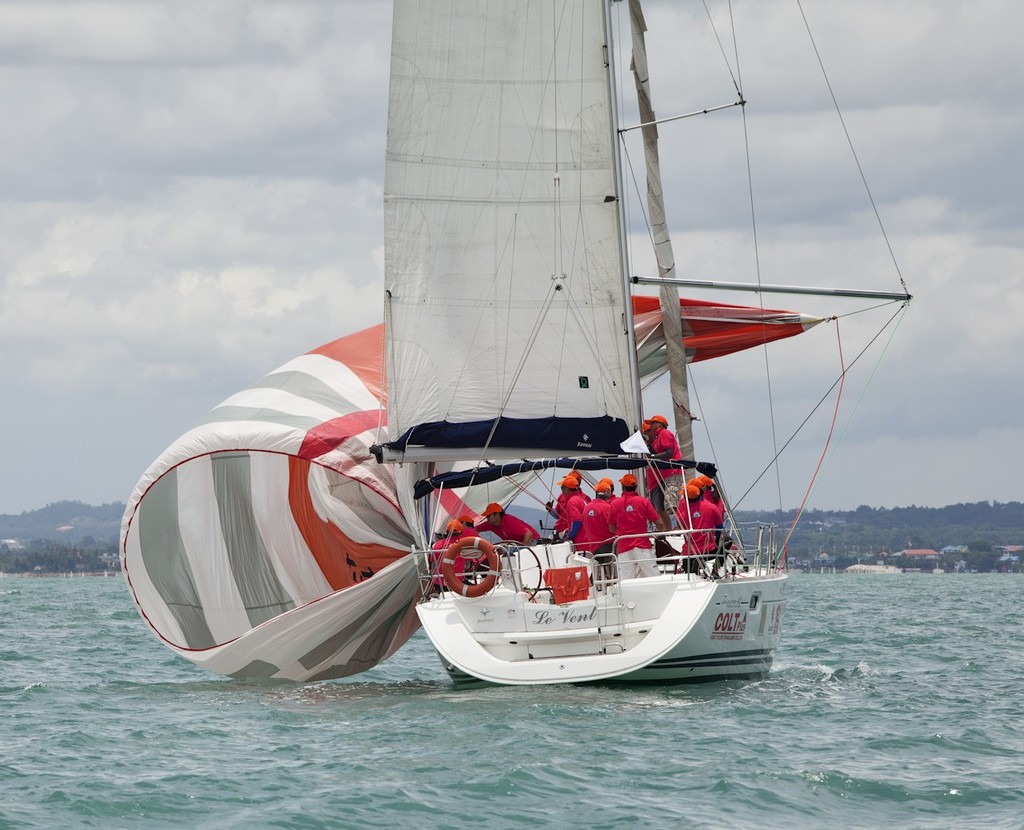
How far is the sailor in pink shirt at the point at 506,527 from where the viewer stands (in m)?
15.1

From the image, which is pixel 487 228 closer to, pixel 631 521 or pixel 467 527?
pixel 467 527

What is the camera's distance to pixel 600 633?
1358 cm

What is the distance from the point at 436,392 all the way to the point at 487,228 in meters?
1.76

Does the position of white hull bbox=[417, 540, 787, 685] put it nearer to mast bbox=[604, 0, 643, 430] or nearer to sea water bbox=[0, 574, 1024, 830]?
A: sea water bbox=[0, 574, 1024, 830]

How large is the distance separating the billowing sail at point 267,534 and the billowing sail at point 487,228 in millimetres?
1080

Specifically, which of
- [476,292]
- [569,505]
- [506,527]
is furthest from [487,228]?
[506,527]

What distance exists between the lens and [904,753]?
36.8 ft

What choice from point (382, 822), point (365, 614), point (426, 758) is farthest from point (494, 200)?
point (382, 822)

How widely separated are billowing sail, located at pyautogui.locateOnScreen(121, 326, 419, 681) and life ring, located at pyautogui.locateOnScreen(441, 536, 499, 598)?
2.74 meters

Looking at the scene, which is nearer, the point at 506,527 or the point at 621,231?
the point at 506,527

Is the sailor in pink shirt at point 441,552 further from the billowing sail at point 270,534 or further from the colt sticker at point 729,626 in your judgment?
the colt sticker at point 729,626

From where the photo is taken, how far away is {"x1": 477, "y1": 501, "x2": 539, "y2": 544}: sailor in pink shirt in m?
15.1

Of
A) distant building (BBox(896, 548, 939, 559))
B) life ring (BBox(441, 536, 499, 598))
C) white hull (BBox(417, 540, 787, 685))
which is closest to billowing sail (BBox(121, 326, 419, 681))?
life ring (BBox(441, 536, 499, 598))

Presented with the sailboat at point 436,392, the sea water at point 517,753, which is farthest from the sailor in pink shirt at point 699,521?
the sea water at point 517,753
